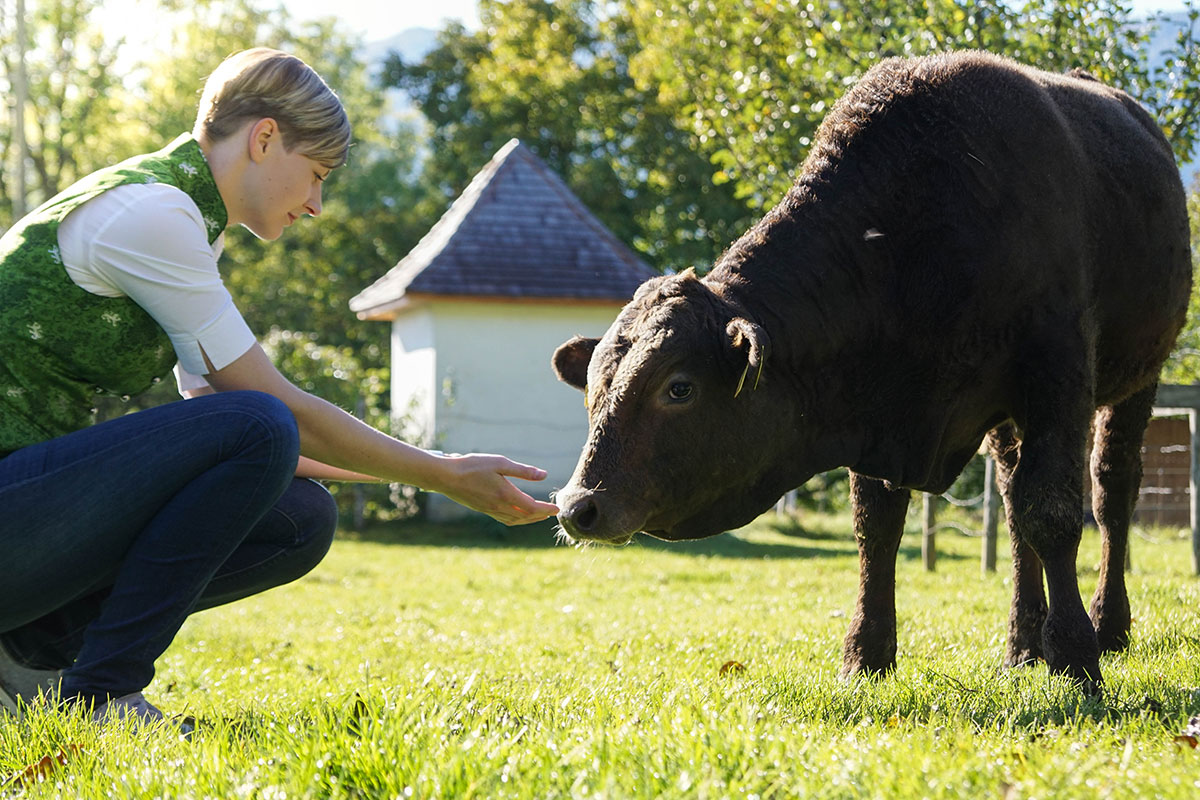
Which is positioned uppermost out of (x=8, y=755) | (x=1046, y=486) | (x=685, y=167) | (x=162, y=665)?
(x=685, y=167)

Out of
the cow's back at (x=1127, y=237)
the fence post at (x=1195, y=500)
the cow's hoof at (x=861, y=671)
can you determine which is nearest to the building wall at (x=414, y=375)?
the fence post at (x=1195, y=500)

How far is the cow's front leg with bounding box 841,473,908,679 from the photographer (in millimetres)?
4941

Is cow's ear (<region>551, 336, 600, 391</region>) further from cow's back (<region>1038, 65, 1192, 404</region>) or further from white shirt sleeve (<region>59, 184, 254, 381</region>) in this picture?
cow's back (<region>1038, 65, 1192, 404</region>)

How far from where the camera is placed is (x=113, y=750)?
120 inches

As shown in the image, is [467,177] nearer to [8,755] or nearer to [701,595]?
[701,595]

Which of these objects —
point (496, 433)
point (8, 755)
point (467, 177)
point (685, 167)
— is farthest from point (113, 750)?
point (467, 177)

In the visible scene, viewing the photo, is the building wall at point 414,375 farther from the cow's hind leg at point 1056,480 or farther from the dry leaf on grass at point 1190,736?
the dry leaf on grass at point 1190,736

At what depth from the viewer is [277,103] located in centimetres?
373

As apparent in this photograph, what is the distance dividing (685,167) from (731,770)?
31.2 meters

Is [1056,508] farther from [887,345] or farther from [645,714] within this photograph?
[645,714]

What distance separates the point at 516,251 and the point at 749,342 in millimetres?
17790

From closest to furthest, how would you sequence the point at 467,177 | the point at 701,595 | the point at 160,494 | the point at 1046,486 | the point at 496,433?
1. the point at 160,494
2. the point at 1046,486
3. the point at 701,595
4. the point at 496,433
5. the point at 467,177

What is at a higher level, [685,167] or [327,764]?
[685,167]

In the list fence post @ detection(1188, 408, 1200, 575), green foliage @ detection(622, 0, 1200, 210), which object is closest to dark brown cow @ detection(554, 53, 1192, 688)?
green foliage @ detection(622, 0, 1200, 210)
